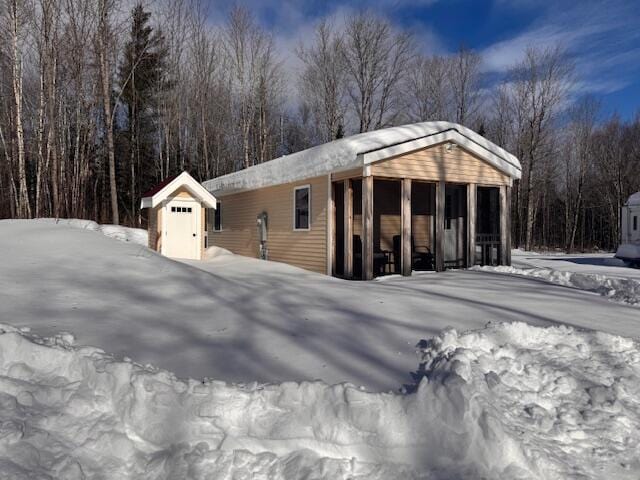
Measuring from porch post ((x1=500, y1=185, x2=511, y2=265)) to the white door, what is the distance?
28.5ft

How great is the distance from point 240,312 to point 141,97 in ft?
82.0

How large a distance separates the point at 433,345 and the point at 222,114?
2703 cm

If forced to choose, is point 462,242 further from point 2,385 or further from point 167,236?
point 2,385

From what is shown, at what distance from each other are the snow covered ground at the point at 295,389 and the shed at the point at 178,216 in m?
6.88

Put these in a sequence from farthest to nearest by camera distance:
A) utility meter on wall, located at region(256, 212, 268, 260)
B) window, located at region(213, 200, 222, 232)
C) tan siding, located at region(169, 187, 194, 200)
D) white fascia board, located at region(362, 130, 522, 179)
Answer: window, located at region(213, 200, 222, 232), utility meter on wall, located at region(256, 212, 268, 260), tan siding, located at region(169, 187, 194, 200), white fascia board, located at region(362, 130, 522, 179)

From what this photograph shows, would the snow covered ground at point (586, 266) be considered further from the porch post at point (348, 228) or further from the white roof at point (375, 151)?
the porch post at point (348, 228)

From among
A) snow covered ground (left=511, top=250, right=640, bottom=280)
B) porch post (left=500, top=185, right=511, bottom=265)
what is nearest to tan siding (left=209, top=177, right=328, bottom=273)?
porch post (left=500, top=185, right=511, bottom=265)

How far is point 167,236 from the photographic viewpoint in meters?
12.2

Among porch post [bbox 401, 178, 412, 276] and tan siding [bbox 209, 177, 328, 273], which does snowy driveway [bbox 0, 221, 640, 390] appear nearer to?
porch post [bbox 401, 178, 412, 276]

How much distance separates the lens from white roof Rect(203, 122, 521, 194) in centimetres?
929

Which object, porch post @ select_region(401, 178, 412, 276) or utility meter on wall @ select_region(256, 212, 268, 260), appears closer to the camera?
porch post @ select_region(401, 178, 412, 276)

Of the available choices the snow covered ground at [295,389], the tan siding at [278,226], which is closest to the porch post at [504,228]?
the tan siding at [278,226]

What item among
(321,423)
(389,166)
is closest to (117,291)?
(321,423)

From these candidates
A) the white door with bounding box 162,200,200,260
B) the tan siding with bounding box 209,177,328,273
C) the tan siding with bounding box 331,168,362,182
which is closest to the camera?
the tan siding with bounding box 331,168,362,182
